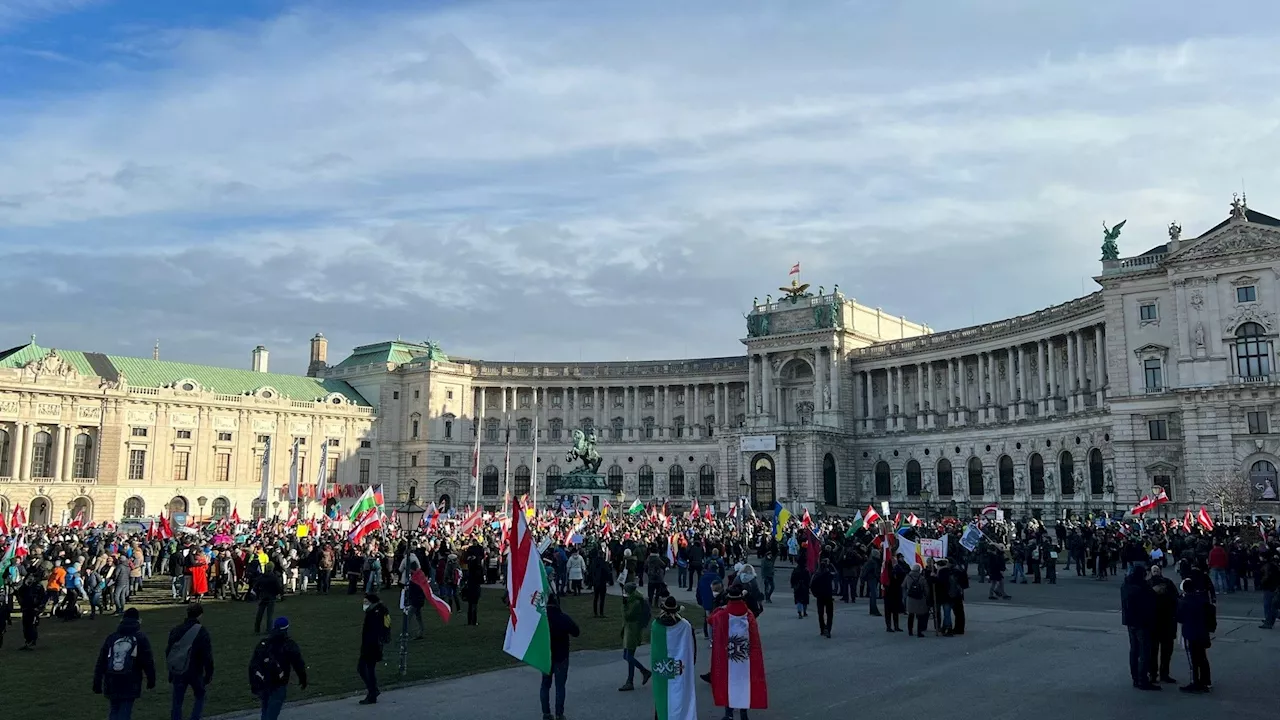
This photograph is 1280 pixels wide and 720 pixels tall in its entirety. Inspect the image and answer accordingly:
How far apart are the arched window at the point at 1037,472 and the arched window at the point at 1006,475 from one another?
2280mm

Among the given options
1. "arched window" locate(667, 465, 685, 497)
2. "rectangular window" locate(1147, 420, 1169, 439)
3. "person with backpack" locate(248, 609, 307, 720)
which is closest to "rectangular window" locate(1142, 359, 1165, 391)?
"rectangular window" locate(1147, 420, 1169, 439)

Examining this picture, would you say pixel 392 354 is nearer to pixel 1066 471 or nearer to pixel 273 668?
pixel 1066 471

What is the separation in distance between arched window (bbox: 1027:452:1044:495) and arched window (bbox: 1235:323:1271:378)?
19401 mm

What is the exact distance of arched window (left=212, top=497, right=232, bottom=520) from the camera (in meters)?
89.2

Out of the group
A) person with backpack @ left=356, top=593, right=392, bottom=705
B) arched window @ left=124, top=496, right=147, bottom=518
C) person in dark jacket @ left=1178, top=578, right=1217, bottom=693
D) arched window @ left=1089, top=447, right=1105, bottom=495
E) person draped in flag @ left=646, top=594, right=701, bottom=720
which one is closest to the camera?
person draped in flag @ left=646, top=594, right=701, bottom=720

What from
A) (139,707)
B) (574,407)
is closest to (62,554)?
(139,707)

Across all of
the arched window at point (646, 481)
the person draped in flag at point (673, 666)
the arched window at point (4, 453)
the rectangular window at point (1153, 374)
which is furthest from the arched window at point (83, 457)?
the rectangular window at point (1153, 374)

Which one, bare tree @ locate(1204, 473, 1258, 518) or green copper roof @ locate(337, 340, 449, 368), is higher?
green copper roof @ locate(337, 340, 449, 368)

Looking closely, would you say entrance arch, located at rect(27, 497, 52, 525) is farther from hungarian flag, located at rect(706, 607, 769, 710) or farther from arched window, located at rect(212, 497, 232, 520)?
hungarian flag, located at rect(706, 607, 769, 710)

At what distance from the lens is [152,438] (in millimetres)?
86375

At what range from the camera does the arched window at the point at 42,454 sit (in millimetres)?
79750

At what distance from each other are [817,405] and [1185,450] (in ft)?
126

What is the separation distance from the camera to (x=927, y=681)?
16.8m

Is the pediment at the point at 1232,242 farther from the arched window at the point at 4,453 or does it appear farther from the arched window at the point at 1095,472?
the arched window at the point at 4,453
